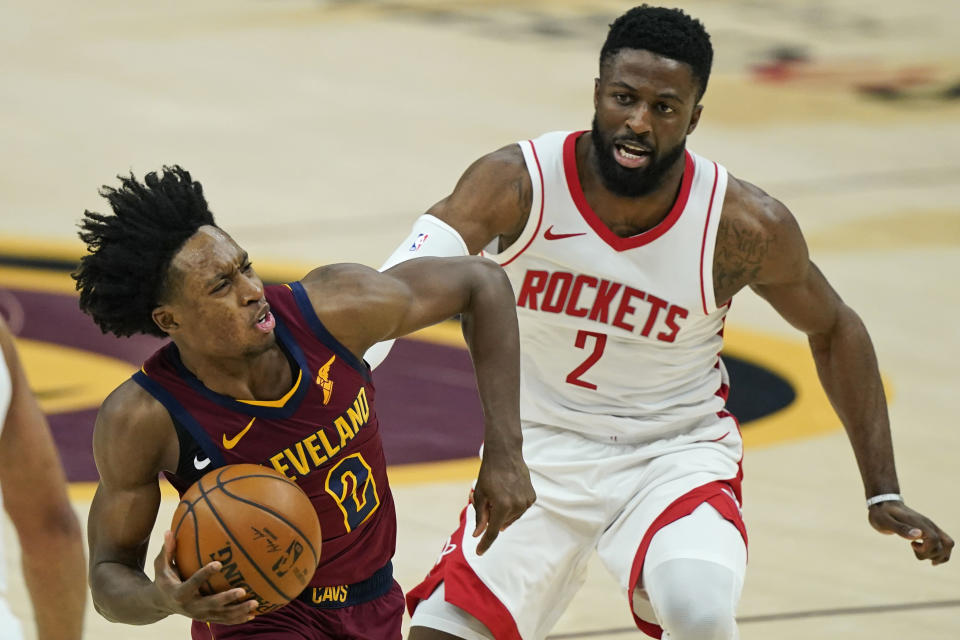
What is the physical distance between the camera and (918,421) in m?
8.76

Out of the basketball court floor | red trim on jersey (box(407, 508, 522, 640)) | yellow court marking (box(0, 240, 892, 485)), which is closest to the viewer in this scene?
red trim on jersey (box(407, 508, 522, 640))

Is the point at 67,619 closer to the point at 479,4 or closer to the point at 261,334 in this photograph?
the point at 261,334

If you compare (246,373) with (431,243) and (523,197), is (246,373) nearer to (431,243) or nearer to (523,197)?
(431,243)

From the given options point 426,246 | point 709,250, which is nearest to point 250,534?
point 426,246

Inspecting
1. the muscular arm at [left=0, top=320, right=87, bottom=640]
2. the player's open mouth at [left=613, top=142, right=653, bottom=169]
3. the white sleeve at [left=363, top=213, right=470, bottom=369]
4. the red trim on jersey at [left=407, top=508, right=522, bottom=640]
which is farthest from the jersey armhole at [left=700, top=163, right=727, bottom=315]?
the muscular arm at [left=0, top=320, right=87, bottom=640]

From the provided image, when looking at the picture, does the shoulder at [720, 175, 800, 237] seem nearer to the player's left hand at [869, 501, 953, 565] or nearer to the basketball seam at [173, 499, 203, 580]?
the player's left hand at [869, 501, 953, 565]

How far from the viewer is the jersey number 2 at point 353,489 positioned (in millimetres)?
4277

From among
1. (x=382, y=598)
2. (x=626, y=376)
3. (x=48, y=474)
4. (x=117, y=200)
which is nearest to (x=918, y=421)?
(x=626, y=376)

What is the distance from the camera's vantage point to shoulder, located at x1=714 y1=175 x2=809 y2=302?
511 centimetres

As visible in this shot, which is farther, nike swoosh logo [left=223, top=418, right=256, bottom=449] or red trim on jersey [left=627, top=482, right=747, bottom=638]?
red trim on jersey [left=627, top=482, right=747, bottom=638]

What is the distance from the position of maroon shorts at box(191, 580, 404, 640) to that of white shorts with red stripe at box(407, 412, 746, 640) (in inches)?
21.2

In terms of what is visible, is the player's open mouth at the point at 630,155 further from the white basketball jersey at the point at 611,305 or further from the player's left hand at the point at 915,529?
the player's left hand at the point at 915,529

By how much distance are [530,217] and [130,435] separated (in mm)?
1613

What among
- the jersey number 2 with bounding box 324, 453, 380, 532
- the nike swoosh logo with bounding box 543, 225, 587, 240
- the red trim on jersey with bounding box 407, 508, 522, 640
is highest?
the nike swoosh logo with bounding box 543, 225, 587, 240
